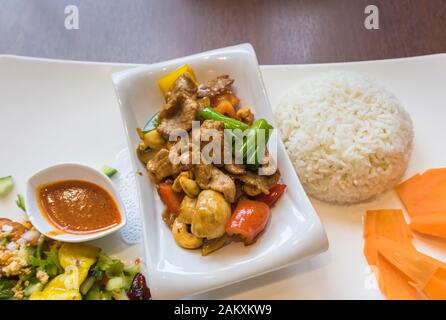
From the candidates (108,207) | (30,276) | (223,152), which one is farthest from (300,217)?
(30,276)

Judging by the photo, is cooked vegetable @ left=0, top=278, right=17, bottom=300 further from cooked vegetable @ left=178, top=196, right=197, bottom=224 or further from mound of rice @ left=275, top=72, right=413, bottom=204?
mound of rice @ left=275, top=72, right=413, bottom=204

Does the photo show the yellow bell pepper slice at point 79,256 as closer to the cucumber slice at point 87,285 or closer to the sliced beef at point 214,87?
the cucumber slice at point 87,285

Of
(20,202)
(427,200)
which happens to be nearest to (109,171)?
(20,202)

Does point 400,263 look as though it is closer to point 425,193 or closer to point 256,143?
point 425,193

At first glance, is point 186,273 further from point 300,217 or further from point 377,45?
point 377,45

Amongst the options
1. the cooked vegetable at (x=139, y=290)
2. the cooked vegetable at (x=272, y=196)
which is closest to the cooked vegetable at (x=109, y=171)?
the cooked vegetable at (x=139, y=290)

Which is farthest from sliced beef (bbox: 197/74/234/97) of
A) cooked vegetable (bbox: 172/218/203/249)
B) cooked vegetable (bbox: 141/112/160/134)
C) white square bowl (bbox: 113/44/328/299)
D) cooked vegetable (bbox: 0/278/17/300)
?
cooked vegetable (bbox: 0/278/17/300)
